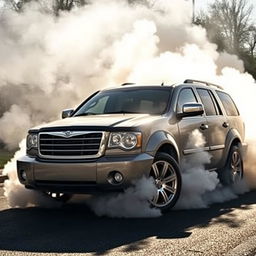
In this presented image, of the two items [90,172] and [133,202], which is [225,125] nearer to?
[133,202]

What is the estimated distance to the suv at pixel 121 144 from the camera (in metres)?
6.46

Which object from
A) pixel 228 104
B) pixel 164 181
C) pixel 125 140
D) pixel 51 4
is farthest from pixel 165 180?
pixel 51 4

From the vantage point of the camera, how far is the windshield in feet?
25.1

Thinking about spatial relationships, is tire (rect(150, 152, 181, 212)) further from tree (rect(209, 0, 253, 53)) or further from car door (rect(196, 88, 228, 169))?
tree (rect(209, 0, 253, 53))

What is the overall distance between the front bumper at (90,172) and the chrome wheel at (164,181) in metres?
0.28

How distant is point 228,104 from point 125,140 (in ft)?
→ 11.3

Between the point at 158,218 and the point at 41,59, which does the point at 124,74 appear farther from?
the point at 158,218

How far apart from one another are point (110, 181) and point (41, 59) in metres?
8.61

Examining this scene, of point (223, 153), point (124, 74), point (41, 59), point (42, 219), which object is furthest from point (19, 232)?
point (41, 59)

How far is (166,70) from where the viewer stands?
11.6m

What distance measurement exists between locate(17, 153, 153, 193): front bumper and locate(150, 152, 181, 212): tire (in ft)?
0.90

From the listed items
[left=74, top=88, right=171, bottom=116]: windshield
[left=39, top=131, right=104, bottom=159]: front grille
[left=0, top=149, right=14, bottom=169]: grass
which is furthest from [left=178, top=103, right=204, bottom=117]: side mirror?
[left=0, top=149, right=14, bottom=169]: grass

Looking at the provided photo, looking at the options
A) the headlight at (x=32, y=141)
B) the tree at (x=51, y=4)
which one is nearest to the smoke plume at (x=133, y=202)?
the headlight at (x=32, y=141)

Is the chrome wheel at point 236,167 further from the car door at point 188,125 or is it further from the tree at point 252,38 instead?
the tree at point 252,38
